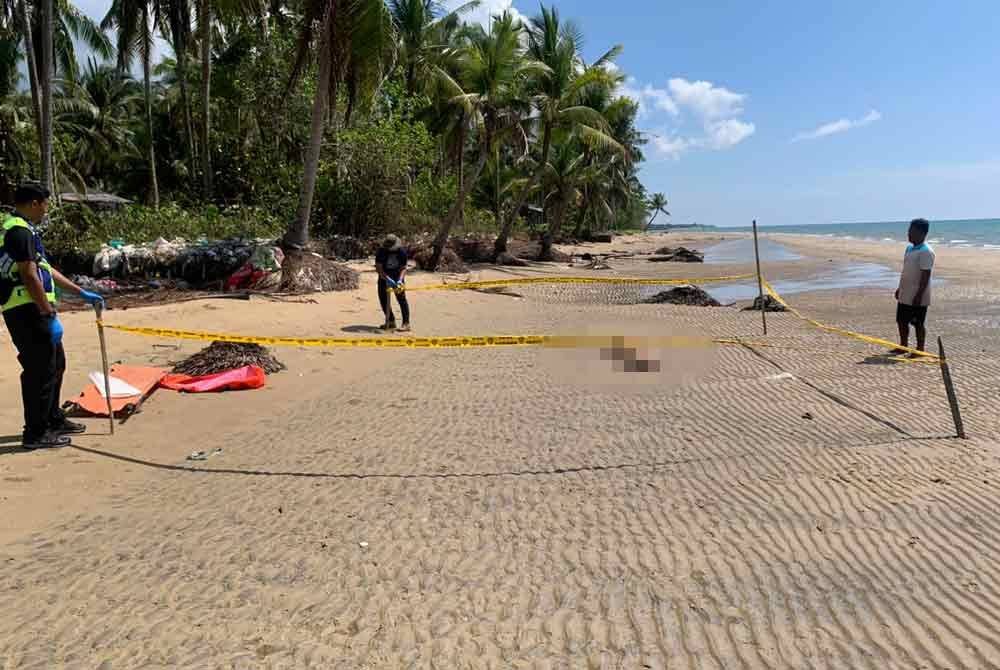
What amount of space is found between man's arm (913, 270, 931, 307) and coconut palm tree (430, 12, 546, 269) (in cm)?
1397

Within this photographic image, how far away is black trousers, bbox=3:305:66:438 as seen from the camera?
471cm

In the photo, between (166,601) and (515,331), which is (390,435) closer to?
(166,601)

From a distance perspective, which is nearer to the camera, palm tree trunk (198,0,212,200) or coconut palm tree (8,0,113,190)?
coconut palm tree (8,0,113,190)

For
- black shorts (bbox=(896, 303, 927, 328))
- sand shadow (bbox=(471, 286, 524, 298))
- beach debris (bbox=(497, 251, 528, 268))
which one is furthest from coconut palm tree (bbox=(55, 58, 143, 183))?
black shorts (bbox=(896, 303, 927, 328))

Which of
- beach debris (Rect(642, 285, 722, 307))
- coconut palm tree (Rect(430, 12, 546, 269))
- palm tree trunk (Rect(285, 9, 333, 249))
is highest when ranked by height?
coconut palm tree (Rect(430, 12, 546, 269))

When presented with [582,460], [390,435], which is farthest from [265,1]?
[582,460]

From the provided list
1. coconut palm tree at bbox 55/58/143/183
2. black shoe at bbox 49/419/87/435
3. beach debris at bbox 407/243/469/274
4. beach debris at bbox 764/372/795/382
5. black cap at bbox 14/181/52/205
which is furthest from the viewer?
coconut palm tree at bbox 55/58/143/183

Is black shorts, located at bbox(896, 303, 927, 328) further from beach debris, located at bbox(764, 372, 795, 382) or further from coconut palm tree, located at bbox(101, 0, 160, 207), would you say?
coconut palm tree, located at bbox(101, 0, 160, 207)

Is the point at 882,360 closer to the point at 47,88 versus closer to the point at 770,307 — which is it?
the point at 770,307

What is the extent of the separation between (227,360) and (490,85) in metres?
16.6

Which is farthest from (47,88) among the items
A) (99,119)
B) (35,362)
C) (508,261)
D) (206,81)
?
(99,119)

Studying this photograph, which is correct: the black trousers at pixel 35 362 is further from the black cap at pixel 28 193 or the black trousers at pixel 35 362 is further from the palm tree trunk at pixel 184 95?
the palm tree trunk at pixel 184 95

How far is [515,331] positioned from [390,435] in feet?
19.0

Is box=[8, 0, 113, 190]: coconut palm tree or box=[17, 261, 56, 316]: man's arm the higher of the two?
box=[8, 0, 113, 190]: coconut palm tree
